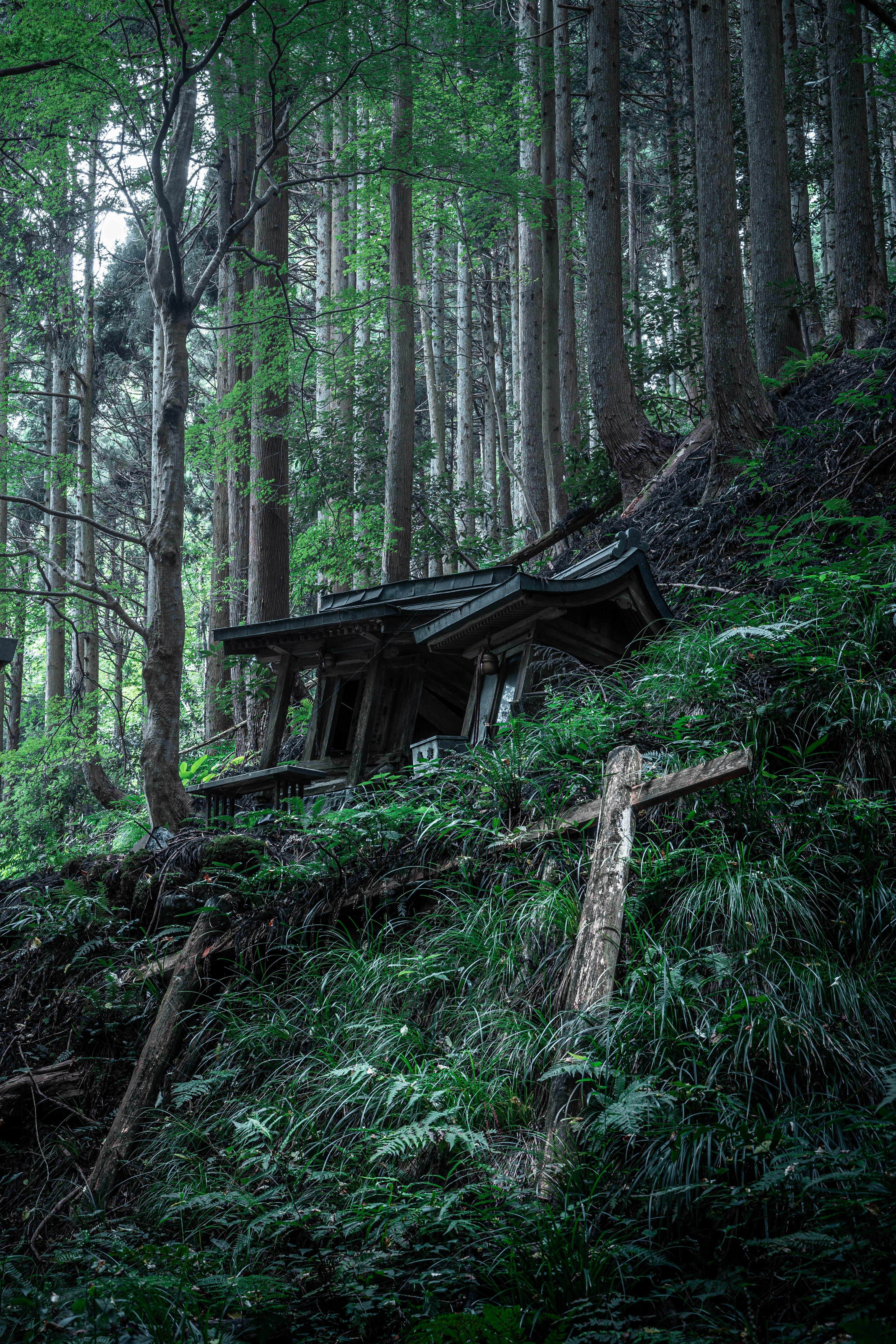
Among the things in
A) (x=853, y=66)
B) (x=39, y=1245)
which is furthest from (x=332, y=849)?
(x=853, y=66)

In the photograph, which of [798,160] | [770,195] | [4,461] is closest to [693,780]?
[770,195]

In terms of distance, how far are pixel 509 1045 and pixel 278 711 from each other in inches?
277

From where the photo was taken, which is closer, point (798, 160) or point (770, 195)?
point (770, 195)

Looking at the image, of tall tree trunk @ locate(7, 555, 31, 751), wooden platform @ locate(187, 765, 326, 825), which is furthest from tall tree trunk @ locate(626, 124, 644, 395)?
wooden platform @ locate(187, 765, 326, 825)

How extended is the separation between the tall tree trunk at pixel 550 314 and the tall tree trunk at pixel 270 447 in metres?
4.23

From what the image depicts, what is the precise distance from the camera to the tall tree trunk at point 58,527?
652 inches

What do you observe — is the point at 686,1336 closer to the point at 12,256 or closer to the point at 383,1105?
the point at 383,1105

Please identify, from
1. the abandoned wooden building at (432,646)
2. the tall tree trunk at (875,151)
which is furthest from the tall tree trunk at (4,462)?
the tall tree trunk at (875,151)

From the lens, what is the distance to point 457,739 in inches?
355

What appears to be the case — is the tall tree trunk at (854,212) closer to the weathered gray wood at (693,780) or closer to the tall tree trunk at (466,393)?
the tall tree trunk at (466,393)

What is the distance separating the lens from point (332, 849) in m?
6.88

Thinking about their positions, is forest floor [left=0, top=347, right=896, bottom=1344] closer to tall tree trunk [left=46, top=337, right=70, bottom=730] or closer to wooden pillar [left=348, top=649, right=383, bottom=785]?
wooden pillar [left=348, top=649, right=383, bottom=785]

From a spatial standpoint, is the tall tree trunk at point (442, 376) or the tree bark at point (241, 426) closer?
the tree bark at point (241, 426)

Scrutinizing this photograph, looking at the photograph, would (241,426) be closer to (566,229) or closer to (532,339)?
(532,339)
